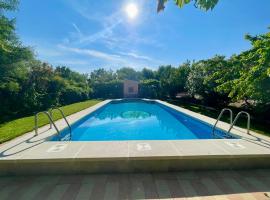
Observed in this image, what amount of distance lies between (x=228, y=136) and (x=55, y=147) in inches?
188

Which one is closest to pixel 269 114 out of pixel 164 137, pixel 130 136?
pixel 164 137

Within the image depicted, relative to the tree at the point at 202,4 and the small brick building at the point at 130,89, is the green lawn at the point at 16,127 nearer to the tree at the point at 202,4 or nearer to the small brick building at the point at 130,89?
the tree at the point at 202,4

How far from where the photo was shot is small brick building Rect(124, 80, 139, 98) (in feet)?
86.7

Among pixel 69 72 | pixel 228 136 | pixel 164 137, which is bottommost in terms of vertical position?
pixel 164 137

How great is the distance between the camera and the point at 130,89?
89.8 feet

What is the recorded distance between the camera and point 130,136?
7203mm

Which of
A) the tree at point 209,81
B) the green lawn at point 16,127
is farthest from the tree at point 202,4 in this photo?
the tree at point 209,81

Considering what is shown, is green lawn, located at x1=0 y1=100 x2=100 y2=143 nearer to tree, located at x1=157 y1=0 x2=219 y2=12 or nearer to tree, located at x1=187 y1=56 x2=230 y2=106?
tree, located at x1=157 y1=0 x2=219 y2=12

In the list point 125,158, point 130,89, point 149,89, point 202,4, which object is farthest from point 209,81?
point 130,89

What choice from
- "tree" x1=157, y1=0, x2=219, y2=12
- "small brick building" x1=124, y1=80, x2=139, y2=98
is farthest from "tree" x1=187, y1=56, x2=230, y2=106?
"small brick building" x1=124, y1=80, x2=139, y2=98

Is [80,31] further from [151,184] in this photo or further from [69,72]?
[69,72]

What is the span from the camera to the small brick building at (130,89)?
86.7 feet

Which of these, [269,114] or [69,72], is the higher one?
[69,72]

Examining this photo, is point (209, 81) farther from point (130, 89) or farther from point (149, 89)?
point (130, 89)
